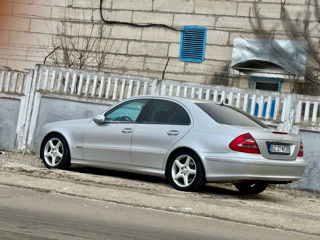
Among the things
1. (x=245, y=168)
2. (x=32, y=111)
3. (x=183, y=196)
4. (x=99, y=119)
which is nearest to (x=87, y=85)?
(x=32, y=111)

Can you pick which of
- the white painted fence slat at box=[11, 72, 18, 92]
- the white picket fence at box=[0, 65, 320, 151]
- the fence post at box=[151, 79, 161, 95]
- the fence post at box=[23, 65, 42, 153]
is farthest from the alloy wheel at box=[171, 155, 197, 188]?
the white painted fence slat at box=[11, 72, 18, 92]

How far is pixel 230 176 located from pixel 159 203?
133 centimetres

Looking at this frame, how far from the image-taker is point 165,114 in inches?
368

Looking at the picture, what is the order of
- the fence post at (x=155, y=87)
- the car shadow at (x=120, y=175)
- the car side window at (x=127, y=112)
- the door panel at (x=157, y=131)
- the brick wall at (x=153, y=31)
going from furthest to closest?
the brick wall at (x=153, y=31), the fence post at (x=155, y=87), the car shadow at (x=120, y=175), the car side window at (x=127, y=112), the door panel at (x=157, y=131)

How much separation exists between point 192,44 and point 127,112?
8.23 metres

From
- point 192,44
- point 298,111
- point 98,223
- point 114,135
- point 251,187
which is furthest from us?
point 192,44

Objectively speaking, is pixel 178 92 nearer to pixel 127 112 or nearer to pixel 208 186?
pixel 127 112

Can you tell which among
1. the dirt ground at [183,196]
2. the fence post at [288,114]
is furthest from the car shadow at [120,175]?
the fence post at [288,114]

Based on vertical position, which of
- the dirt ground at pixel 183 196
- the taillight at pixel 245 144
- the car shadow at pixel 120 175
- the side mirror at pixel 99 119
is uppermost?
the side mirror at pixel 99 119

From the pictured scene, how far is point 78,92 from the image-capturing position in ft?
42.1

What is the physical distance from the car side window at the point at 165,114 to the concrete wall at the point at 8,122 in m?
4.72

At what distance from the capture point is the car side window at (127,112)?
9727 mm

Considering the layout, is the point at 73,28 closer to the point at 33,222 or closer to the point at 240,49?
the point at 240,49

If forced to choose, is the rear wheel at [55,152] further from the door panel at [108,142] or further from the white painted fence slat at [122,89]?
the white painted fence slat at [122,89]
